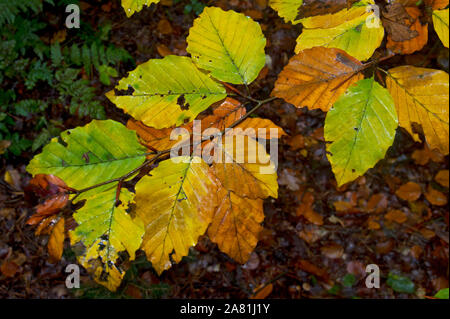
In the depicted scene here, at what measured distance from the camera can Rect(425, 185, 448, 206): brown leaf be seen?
1.91 m

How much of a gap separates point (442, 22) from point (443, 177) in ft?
5.27

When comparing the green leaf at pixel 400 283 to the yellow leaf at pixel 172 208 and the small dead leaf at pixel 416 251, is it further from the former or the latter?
the yellow leaf at pixel 172 208

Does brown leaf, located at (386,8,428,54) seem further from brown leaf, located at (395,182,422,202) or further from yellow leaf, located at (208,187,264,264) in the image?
brown leaf, located at (395,182,422,202)

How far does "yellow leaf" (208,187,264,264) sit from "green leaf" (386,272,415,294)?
5.10 feet

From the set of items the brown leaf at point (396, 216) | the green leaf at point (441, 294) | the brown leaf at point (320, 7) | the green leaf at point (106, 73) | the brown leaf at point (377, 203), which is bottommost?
the green leaf at point (441, 294)

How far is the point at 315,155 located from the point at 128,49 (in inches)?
55.0

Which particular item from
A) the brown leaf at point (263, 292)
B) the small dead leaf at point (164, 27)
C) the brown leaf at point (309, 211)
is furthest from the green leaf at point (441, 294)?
the small dead leaf at point (164, 27)

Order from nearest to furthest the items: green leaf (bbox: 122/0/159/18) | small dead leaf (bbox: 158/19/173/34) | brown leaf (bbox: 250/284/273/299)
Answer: green leaf (bbox: 122/0/159/18) → brown leaf (bbox: 250/284/273/299) → small dead leaf (bbox: 158/19/173/34)

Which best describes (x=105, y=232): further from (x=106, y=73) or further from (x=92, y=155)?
(x=106, y=73)

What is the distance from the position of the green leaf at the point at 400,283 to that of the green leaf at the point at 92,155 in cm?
180

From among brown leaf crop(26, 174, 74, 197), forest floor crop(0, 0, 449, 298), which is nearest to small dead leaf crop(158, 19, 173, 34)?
forest floor crop(0, 0, 449, 298)

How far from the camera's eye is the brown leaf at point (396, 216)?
1.92m

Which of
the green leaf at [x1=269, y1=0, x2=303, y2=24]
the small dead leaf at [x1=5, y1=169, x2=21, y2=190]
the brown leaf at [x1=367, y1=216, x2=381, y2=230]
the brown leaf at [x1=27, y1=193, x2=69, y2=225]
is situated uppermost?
the green leaf at [x1=269, y1=0, x2=303, y2=24]

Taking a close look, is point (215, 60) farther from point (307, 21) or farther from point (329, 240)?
point (329, 240)
